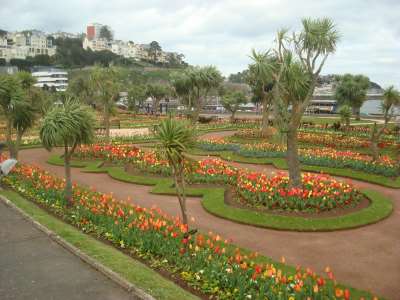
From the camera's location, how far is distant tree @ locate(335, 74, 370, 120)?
50906mm

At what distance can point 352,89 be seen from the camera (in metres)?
50.7

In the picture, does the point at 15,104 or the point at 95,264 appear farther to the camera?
the point at 15,104

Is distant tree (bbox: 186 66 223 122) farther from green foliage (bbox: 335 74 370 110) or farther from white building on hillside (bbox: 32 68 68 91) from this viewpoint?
white building on hillside (bbox: 32 68 68 91)

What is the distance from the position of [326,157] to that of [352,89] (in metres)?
34.3

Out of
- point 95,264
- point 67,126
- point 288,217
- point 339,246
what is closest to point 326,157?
point 288,217

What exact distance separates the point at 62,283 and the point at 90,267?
0.80 metres

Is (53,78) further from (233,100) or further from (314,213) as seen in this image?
(314,213)

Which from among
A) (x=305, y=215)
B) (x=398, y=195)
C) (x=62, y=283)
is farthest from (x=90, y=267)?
(x=398, y=195)

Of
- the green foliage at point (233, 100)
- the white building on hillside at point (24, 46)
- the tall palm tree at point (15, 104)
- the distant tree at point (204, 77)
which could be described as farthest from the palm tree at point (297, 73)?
the white building on hillside at point (24, 46)

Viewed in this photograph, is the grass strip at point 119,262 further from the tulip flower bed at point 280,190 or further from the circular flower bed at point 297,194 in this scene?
the circular flower bed at point 297,194

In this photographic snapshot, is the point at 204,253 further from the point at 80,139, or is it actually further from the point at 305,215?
the point at 80,139

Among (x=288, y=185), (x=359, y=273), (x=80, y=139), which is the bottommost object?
(x=359, y=273)

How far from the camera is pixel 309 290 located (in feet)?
21.9

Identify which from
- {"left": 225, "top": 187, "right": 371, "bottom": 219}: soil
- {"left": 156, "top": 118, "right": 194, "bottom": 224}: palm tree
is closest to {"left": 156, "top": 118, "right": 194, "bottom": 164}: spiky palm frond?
{"left": 156, "top": 118, "right": 194, "bottom": 224}: palm tree
